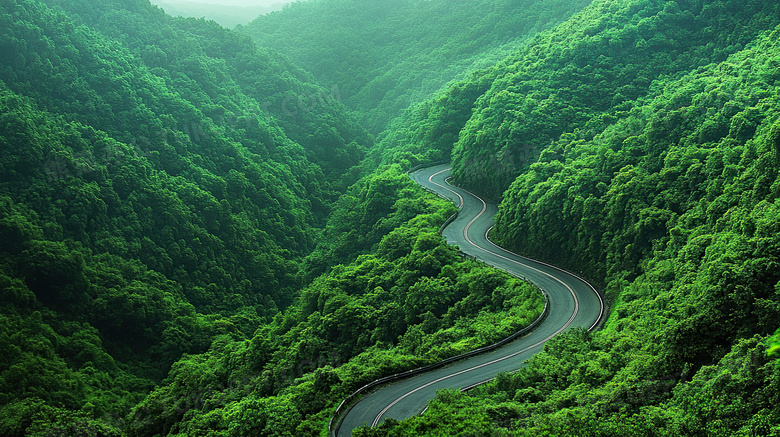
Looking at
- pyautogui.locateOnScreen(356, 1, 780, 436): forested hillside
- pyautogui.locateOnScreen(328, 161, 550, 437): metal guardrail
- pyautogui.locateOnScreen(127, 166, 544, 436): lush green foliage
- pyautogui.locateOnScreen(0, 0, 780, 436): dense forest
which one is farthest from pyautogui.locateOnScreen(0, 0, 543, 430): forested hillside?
pyautogui.locateOnScreen(356, 1, 780, 436): forested hillside

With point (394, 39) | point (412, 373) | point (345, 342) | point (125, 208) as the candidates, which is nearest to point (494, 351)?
point (412, 373)

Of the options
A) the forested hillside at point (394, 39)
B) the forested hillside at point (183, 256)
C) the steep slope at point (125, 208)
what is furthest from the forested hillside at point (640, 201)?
the forested hillside at point (394, 39)

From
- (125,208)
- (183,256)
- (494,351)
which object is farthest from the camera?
(183,256)

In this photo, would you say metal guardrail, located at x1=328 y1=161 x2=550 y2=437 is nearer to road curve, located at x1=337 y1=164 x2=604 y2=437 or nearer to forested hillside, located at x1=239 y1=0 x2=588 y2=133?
road curve, located at x1=337 y1=164 x2=604 y2=437

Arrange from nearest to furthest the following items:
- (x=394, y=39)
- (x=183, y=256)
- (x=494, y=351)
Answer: (x=494, y=351) → (x=183, y=256) → (x=394, y=39)

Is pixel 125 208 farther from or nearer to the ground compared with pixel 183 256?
farther from the ground

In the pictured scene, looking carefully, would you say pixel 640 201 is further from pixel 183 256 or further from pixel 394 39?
pixel 394 39

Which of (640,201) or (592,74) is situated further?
(592,74)
